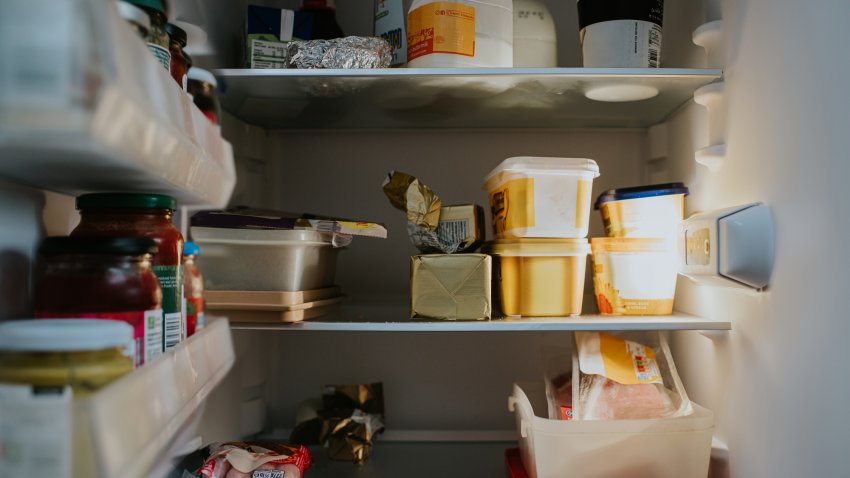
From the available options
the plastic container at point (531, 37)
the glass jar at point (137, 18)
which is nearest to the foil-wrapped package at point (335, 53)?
the plastic container at point (531, 37)

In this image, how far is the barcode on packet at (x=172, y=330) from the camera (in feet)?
2.22

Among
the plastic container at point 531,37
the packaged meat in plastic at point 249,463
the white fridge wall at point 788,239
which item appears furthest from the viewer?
the plastic container at point 531,37

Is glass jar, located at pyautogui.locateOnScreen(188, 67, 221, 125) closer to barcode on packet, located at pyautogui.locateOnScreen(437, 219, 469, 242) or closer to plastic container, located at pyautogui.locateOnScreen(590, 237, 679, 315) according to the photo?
barcode on packet, located at pyautogui.locateOnScreen(437, 219, 469, 242)

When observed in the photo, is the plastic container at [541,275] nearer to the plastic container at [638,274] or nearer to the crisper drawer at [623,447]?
the plastic container at [638,274]

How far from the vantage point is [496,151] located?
1.69m

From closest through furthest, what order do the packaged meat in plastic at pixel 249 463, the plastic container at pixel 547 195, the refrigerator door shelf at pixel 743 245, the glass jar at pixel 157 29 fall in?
the glass jar at pixel 157 29 → the refrigerator door shelf at pixel 743 245 → the packaged meat in plastic at pixel 249 463 → the plastic container at pixel 547 195

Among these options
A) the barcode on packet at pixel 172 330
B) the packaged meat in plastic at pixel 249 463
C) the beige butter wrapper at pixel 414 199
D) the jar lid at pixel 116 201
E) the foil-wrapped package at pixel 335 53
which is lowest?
the packaged meat in plastic at pixel 249 463

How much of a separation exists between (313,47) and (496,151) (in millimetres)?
591

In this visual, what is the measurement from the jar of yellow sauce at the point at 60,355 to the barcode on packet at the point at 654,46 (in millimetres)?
1093

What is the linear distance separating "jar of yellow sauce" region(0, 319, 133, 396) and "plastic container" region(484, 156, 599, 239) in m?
0.88

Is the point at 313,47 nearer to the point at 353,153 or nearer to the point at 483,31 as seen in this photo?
the point at 483,31

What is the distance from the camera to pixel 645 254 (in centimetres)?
127

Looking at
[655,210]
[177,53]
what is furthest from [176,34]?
[655,210]

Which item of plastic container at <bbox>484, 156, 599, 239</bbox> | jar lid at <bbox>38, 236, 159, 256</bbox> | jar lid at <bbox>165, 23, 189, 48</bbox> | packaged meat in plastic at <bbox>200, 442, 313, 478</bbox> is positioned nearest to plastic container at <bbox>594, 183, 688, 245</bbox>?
plastic container at <bbox>484, 156, 599, 239</bbox>
